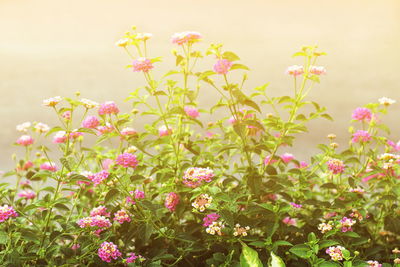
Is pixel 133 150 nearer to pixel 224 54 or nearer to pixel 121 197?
pixel 121 197

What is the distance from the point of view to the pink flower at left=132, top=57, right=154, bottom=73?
3024 mm

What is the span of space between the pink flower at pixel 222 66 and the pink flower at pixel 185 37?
22cm

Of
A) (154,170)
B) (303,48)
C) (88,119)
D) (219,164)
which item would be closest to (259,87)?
(303,48)

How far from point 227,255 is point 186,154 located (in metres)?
1.19

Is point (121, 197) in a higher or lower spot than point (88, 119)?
lower

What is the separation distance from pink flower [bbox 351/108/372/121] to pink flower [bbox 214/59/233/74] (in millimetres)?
1184

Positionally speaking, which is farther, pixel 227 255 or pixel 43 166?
pixel 43 166

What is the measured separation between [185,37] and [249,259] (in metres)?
1.34

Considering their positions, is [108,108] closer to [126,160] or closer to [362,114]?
[126,160]

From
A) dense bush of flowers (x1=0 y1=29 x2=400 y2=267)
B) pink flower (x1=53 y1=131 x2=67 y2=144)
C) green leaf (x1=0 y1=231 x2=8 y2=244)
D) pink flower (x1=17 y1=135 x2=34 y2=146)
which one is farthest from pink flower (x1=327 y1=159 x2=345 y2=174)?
pink flower (x1=17 y1=135 x2=34 y2=146)

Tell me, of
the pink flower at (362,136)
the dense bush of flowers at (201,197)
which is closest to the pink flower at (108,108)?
the dense bush of flowers at (201,197)

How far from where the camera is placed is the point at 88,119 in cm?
308

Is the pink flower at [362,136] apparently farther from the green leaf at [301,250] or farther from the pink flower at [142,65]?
the pink flower at [142,65]

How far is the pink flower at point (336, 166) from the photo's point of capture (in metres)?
3.28
